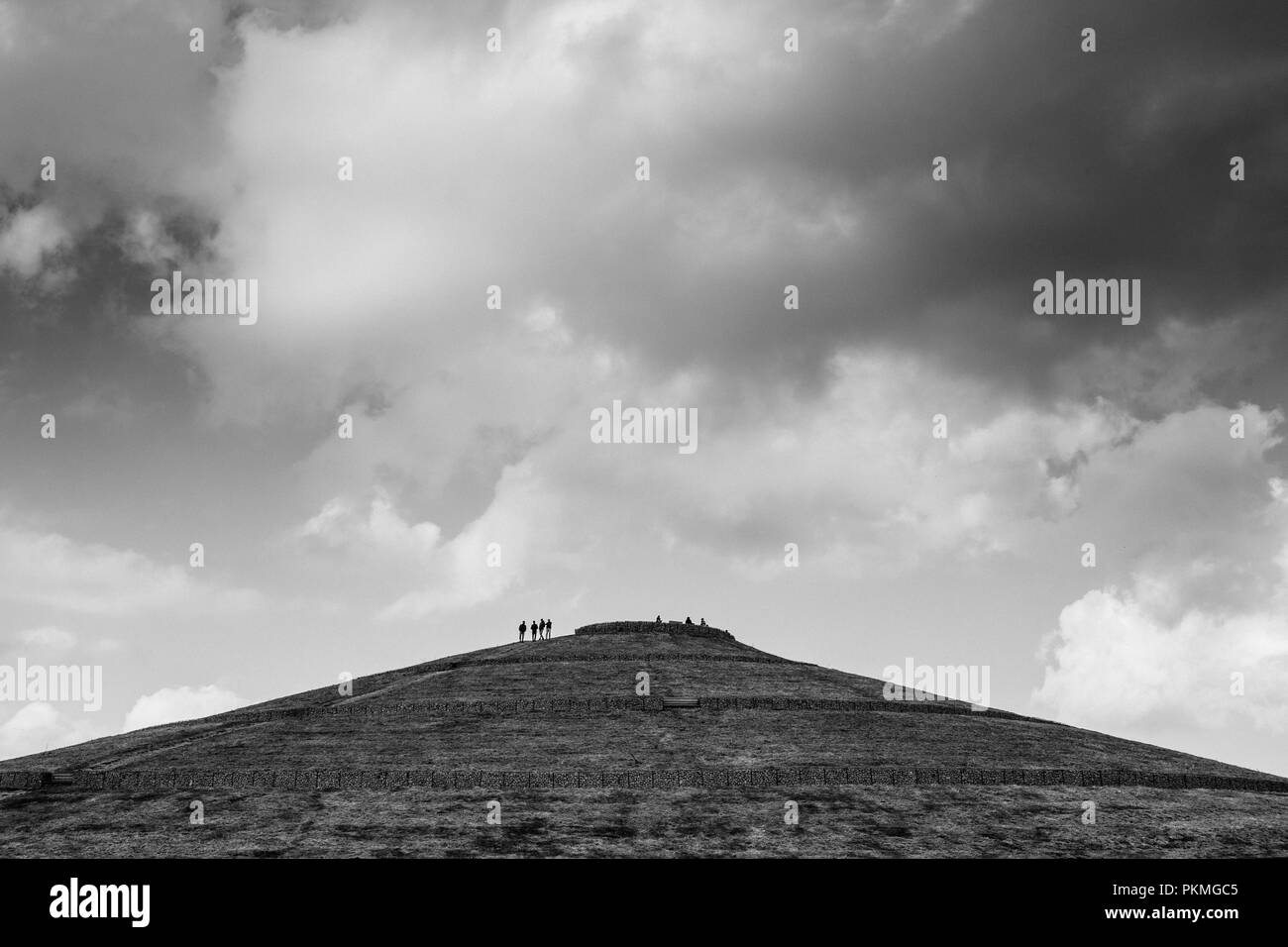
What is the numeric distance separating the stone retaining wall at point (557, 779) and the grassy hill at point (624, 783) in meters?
0.09

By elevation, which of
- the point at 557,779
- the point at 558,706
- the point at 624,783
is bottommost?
the point at 624,783

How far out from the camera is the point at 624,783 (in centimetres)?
3588

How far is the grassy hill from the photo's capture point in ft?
98.7

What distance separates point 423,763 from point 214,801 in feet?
24.7

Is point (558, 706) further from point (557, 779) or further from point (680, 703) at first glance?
point (557, 779)

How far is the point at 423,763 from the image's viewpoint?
3866 cm

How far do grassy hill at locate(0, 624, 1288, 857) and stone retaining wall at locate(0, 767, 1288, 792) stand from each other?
89 millimetres

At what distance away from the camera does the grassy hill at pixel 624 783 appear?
30.1 metres

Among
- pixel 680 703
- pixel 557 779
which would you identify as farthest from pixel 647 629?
pixel 557 779

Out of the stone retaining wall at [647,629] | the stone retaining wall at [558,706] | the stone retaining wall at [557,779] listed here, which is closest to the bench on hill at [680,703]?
the stone retaining wall at [558,706]

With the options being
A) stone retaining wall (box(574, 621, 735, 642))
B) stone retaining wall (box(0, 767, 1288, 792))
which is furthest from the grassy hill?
stone retaining wall (box(574, 621, 735, 642))

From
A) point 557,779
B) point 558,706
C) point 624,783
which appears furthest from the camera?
point 558,706

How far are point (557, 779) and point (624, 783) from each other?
237cm
